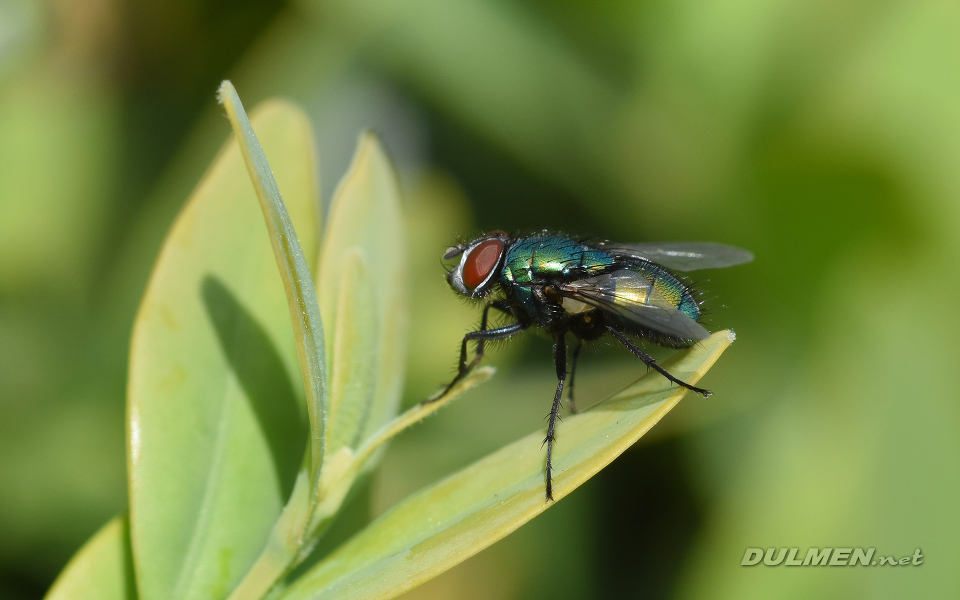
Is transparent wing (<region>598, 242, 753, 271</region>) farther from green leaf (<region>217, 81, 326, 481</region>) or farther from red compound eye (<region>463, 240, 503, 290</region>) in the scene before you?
green leaf (<region>217, 81, 326, 481</region>)

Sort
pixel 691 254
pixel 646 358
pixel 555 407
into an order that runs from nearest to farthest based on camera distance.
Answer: pixel 555 407, pixel 646 358, pixel 691 254

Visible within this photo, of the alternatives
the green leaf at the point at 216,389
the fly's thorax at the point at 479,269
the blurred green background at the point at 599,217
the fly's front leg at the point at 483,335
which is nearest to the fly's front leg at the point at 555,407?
the fly's front leg at the point at 483,335

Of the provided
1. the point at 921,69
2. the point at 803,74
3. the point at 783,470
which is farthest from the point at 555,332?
the point at 921,69

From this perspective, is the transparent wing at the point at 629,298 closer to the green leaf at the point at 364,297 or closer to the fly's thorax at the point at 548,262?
the fly's thorax at the point at 548,262

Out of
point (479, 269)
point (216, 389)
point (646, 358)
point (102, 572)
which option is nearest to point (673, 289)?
point (646, 358)

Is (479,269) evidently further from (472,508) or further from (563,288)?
(472,508)

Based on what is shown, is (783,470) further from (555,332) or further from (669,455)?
(555,332)
